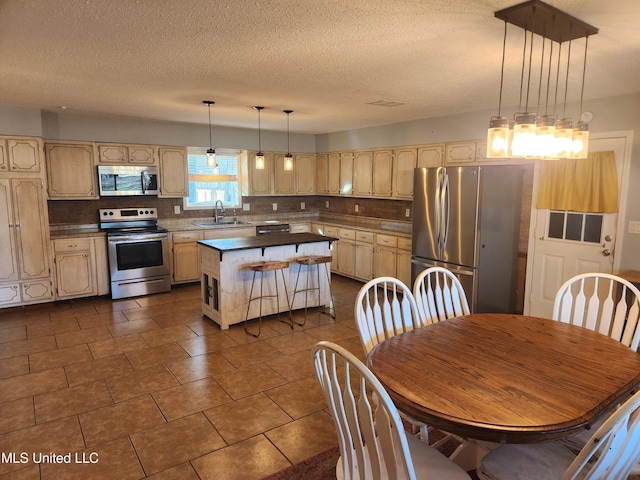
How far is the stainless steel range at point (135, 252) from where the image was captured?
545 centimetres

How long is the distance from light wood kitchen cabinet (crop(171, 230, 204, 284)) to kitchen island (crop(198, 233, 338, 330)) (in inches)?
54.9

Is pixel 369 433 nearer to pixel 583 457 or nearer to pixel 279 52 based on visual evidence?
pixel 583 457

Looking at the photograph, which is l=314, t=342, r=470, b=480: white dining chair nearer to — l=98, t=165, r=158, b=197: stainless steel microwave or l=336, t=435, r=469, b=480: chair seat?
l=336, t=435, r=469, b=480: chair seat

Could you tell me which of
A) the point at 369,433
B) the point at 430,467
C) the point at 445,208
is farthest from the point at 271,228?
the point at 369,433

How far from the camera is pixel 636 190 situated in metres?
3.71

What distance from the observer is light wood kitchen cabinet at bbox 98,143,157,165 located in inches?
218

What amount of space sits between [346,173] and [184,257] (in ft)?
9.47

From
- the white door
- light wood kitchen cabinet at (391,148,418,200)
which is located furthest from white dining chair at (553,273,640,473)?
light wood kitchen cabinet at (391,148,418,200)

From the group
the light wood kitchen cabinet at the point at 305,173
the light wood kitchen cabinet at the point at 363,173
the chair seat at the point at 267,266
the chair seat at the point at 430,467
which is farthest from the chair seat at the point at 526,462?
the light wood kitchen cabinet at the point at 305,173

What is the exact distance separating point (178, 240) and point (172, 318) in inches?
59.6

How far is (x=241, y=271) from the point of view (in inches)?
176

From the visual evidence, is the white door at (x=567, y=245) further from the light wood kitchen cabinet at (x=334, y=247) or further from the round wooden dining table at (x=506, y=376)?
the light wood kitchen cabinet at (x=334, y=247)

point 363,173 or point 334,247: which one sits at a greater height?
point 363,173

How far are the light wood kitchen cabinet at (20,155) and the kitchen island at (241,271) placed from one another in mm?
2193
